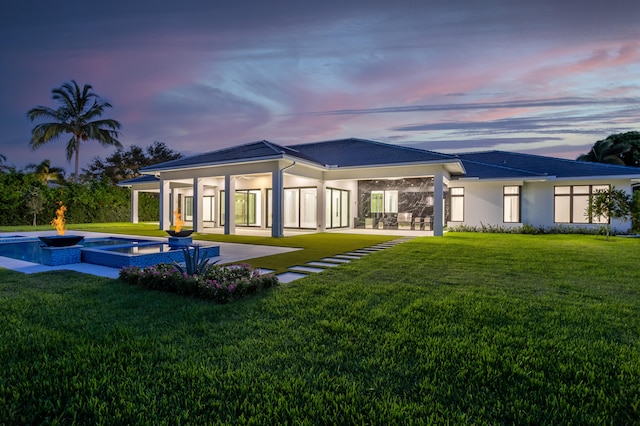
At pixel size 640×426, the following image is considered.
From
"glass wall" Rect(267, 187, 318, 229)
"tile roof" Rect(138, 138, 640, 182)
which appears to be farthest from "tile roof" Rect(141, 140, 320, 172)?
"glass wall" Rect(267, 187, 318, 229)

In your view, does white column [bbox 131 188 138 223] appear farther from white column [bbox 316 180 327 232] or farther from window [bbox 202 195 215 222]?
white column [bbox 316 180 327 232]

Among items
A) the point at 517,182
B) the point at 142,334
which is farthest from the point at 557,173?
the point at 142,334

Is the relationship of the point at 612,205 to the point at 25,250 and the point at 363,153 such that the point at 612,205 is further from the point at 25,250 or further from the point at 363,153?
the point at 25,250

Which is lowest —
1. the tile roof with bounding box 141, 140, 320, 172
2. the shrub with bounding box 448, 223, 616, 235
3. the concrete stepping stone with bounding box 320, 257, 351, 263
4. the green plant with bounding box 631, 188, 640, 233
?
the concrete stepping stone with bounding box 320, 257, 351, 263

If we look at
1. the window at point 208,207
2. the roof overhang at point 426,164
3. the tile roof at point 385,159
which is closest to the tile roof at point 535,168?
the tile roof at point 385,159

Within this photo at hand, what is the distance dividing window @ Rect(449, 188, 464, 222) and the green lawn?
46.6 feet

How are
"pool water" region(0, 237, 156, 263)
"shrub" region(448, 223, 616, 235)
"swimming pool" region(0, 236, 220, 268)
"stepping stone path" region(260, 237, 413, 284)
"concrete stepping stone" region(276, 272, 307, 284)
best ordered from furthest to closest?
1. "shrub" region(448, 223, 616, 235)
2. "pool water" region(0, 237, 156, 263)
3. "swimming pool" region(0, 236, 220, 268)
4. "stepping stone path" region(260, 237, 413, 284)
5. "concrete stepping stone" region(276, 272, 307, 284)

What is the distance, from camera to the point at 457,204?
19.3 meters

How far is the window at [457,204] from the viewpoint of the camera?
19.1m

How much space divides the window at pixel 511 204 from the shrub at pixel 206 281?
17.0 metres

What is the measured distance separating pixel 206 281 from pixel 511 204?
60.9 ft

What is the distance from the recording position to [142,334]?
11.2 feet

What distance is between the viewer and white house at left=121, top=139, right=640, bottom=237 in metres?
15.3

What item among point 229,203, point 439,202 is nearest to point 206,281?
point 229,203
